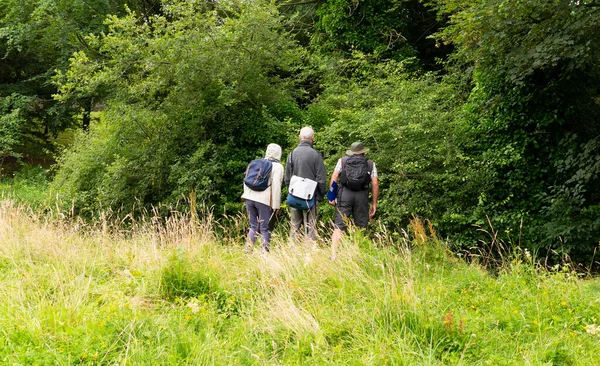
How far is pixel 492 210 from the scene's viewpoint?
774 centimetres

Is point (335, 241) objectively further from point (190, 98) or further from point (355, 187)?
point (190, 98)

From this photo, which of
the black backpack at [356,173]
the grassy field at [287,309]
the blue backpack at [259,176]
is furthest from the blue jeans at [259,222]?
the black backpack at [356,173]

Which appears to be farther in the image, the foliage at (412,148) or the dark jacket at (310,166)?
the foliage at (412,148)

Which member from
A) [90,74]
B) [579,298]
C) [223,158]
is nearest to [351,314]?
[579,298]

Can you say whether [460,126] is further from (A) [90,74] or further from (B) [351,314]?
(A) [90,74]

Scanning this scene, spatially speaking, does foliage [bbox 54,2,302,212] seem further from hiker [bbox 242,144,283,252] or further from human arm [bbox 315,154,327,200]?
human arm [bbox 315,154,327,200]

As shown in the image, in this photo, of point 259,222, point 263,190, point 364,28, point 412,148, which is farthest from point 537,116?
point 364,28

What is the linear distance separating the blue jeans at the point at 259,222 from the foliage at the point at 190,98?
311 centimetres

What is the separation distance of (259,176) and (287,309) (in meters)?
2.97

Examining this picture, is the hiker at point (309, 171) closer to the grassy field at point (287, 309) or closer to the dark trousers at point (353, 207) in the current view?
the dark trousers at point (353, 207)

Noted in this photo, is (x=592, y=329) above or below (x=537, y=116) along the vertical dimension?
below

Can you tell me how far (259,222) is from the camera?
6.71 meters

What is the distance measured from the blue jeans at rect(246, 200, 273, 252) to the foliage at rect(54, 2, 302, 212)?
311 centimetres

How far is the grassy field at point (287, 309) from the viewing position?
3334 mm
